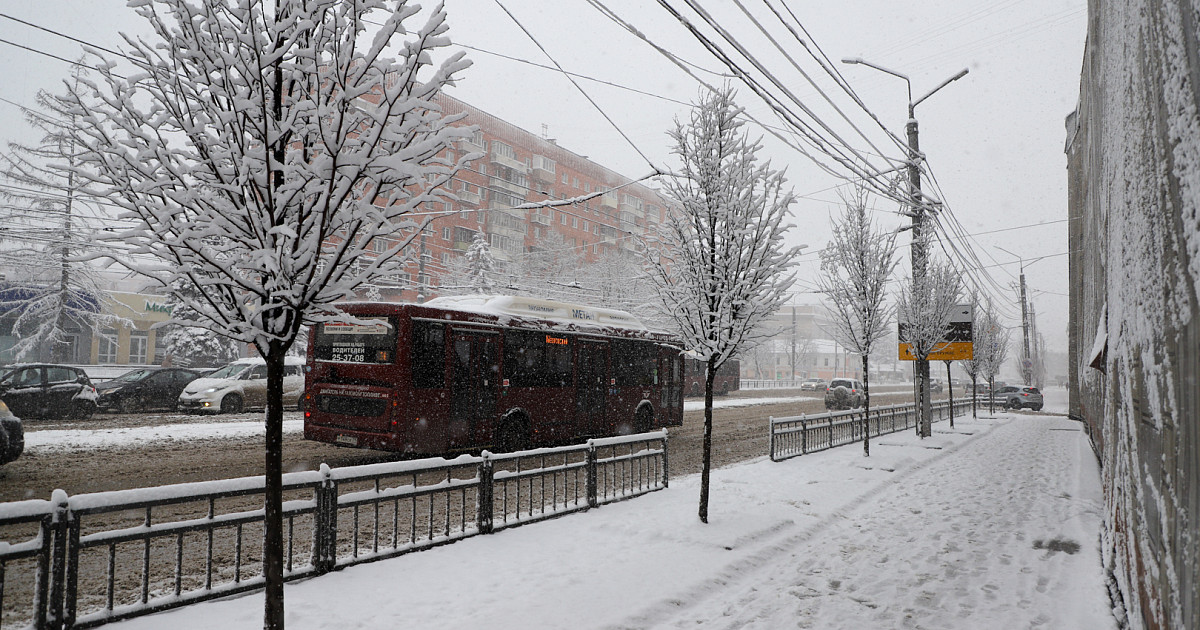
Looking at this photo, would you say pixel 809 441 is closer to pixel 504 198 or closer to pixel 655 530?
pixel 655 530

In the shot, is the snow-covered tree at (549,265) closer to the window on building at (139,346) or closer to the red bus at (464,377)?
the window on building at (139,346)

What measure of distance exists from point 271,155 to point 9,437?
9.52 meters

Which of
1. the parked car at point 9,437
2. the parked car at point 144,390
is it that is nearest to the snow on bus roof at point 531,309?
the parked car at point 9,437

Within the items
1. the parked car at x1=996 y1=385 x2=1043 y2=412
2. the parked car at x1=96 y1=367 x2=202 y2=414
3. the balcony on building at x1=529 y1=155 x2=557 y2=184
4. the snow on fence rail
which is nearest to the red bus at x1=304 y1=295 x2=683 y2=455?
the snow on fence rail

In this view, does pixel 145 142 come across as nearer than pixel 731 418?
Yes

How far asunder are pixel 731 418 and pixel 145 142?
2296 cm

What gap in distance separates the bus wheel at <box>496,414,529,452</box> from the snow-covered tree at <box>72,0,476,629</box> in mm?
8730

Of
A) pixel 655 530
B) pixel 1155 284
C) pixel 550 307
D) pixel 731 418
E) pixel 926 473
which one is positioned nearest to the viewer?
pixel 1155 284

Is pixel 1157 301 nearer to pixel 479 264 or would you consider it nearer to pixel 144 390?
pixel 144 390

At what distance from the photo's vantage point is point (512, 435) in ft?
41.9

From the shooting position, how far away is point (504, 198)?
194ft

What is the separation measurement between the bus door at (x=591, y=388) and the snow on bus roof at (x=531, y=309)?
0.65 m

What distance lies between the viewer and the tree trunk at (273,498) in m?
3.62

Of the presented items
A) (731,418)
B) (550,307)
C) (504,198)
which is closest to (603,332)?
(550,307)
